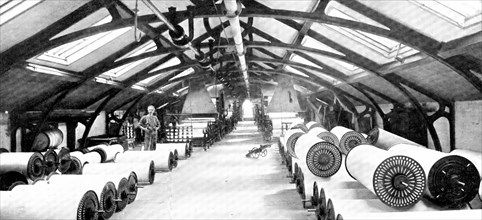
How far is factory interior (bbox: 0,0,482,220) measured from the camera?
4336 mm

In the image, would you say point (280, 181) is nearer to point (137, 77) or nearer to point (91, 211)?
point (91, 211)

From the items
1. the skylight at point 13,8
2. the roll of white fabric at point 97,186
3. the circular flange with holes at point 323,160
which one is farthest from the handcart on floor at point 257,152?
the skylight at point 13,8

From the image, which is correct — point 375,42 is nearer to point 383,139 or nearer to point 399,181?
point 383,139

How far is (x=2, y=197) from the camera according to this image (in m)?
4.44

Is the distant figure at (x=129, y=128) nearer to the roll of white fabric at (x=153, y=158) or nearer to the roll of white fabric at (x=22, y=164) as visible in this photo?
the roll of white fabric at (x=153, y=158)

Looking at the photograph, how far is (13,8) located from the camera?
5082 mm

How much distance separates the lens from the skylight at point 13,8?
4.97 meters

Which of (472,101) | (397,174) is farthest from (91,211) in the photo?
(472,101)

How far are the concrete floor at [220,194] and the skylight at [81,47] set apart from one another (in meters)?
3.28

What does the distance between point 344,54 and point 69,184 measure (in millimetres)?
6289

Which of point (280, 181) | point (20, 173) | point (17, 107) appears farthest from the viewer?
point (17, 107)

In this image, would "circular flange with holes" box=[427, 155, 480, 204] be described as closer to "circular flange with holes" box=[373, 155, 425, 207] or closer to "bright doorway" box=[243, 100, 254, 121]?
"circular flange with holes" box=[373, 155, 425, 207]

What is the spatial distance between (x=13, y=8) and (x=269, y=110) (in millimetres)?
8107

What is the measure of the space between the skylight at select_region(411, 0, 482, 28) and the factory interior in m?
0.02
